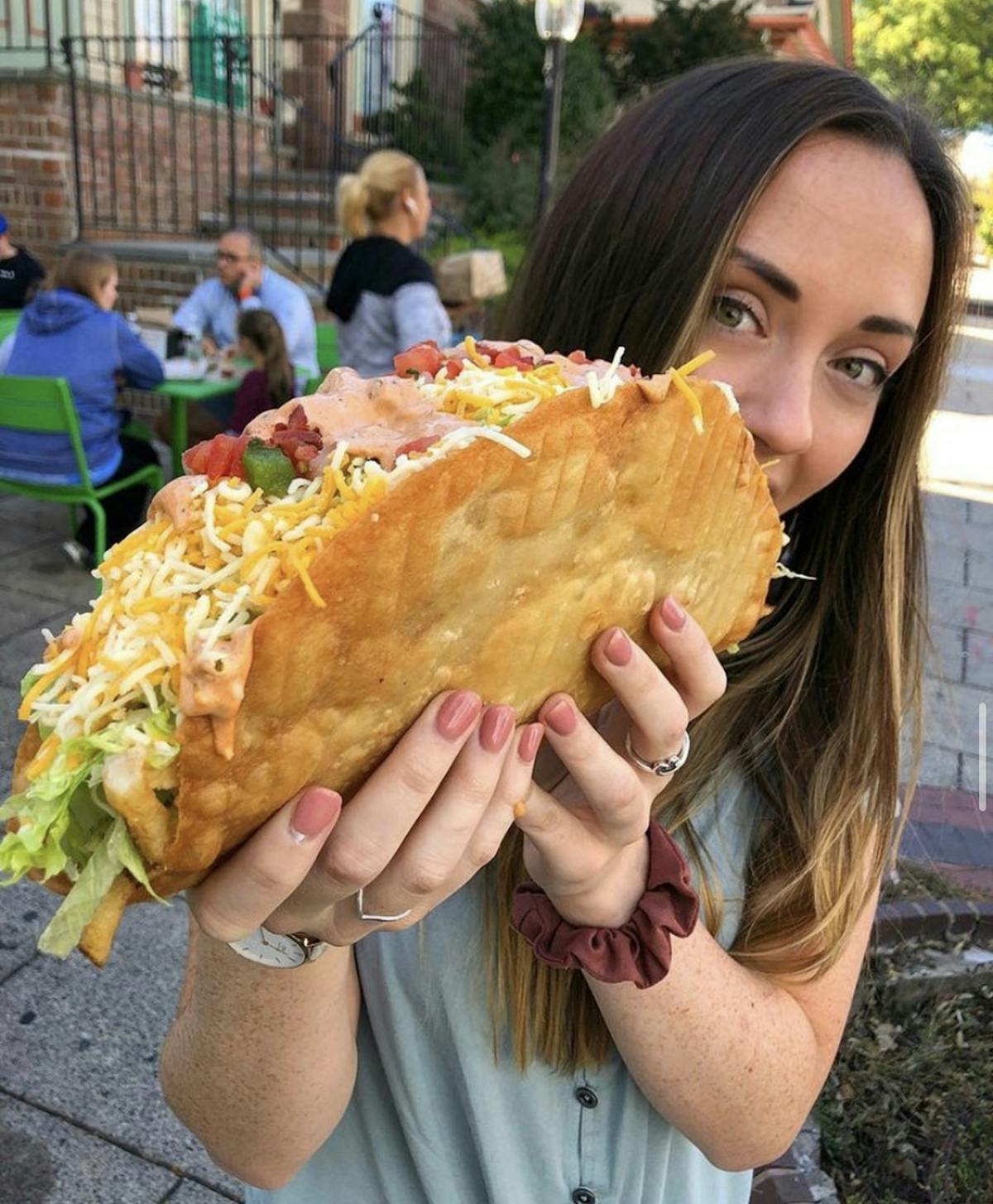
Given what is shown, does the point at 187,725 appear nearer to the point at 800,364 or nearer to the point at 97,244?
the point at 800,364

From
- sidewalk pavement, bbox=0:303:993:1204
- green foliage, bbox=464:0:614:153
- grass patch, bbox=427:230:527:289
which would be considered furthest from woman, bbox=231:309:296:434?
green foliage, bbox=464:0:614:153

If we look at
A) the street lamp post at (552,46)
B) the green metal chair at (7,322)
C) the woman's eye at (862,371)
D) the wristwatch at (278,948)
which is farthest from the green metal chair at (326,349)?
the wristwatch at (278,948)

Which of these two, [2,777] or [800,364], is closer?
[800,364]

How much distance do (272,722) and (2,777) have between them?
166 inches

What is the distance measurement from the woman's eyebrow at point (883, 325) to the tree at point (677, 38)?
749 inches

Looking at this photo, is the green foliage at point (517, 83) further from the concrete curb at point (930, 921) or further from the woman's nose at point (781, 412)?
the woman's nose at point (781, 412)

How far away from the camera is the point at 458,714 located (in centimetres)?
123

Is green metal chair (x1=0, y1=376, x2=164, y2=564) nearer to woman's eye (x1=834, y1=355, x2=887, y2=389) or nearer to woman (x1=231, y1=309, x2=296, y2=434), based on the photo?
woman (x1=231, y1=309, x2=296, y2=434)

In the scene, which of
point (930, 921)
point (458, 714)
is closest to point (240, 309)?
point (930, 921)

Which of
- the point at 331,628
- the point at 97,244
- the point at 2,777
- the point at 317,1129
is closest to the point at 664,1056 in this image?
the point at 317,1129

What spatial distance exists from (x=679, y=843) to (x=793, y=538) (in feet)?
2.63

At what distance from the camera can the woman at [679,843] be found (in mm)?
1524

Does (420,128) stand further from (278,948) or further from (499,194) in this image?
(278,948)

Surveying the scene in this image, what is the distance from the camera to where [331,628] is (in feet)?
3.74
